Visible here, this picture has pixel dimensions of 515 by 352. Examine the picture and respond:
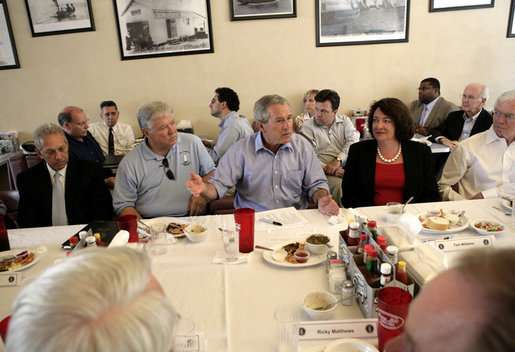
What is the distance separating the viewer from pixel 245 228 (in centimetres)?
156

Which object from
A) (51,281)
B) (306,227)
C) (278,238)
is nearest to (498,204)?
(306,227)

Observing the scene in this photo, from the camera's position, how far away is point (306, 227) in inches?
71.0

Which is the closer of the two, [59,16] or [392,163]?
[392,163]

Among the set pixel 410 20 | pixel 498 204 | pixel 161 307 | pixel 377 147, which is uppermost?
pixel 410 20

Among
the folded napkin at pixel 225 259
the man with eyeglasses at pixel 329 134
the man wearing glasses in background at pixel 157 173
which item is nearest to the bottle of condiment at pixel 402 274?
the folded napkin at pixel 225 259

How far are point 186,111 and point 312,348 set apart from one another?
4.67 metres

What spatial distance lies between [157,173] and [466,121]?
3.78 m

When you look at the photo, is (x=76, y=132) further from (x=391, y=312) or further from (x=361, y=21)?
(x=361, y=21)

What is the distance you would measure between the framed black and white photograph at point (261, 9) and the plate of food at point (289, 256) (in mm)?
4198

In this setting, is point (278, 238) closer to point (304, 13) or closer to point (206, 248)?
point (206, 248)

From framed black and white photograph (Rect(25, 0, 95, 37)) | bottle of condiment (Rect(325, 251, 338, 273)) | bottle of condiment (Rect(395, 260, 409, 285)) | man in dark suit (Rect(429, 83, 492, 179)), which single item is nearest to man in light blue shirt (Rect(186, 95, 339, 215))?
bottle of condiment (Rect(325, 251, 338, 273))

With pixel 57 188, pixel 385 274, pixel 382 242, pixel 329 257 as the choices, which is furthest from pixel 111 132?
pixel 385 274

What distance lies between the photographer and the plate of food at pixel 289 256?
4.76ft

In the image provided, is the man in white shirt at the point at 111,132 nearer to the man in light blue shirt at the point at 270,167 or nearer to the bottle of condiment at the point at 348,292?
the man in light blue shirt at the point at 270,167
